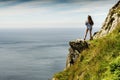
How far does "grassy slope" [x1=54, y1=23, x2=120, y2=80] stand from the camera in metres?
15.3

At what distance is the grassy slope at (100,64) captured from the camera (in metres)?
15.3

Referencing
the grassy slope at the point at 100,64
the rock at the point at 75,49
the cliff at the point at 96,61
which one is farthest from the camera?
the rock at the point at 75,49

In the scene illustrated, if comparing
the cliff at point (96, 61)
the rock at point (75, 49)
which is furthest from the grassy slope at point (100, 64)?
the rock at point (75, 49)

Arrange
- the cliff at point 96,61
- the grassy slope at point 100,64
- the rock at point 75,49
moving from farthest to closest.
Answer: the rock at point 75,49 → the cliff at point 96,61 → the grassy slope at point 100,64

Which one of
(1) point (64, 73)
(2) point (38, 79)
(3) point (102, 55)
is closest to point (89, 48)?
(1) point (64, 73)

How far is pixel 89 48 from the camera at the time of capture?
2355 cm

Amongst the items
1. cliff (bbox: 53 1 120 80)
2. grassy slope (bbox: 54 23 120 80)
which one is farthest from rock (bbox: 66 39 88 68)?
grassy slope (bbox: 54 23 120 80)

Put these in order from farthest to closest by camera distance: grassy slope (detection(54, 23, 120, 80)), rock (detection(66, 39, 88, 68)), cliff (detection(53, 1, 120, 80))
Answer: rock (detection(66, 39, 88, 68)) → cliff (detection(53, 1, 120, 80)) → grassy slope (detection(54, 23, 120, 80))

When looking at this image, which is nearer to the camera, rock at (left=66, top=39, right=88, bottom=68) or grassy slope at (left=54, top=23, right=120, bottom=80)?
grassy slope at (left=54, top=23, right=120, bottom=80)

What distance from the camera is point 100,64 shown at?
1753cm

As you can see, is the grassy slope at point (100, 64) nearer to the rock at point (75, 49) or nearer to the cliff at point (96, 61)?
the cliff at point (96, 61)

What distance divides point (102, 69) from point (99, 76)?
444mm

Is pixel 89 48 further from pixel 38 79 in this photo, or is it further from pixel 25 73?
pixel 25 73

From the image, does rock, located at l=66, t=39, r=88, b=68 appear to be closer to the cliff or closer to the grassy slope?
the cliff
